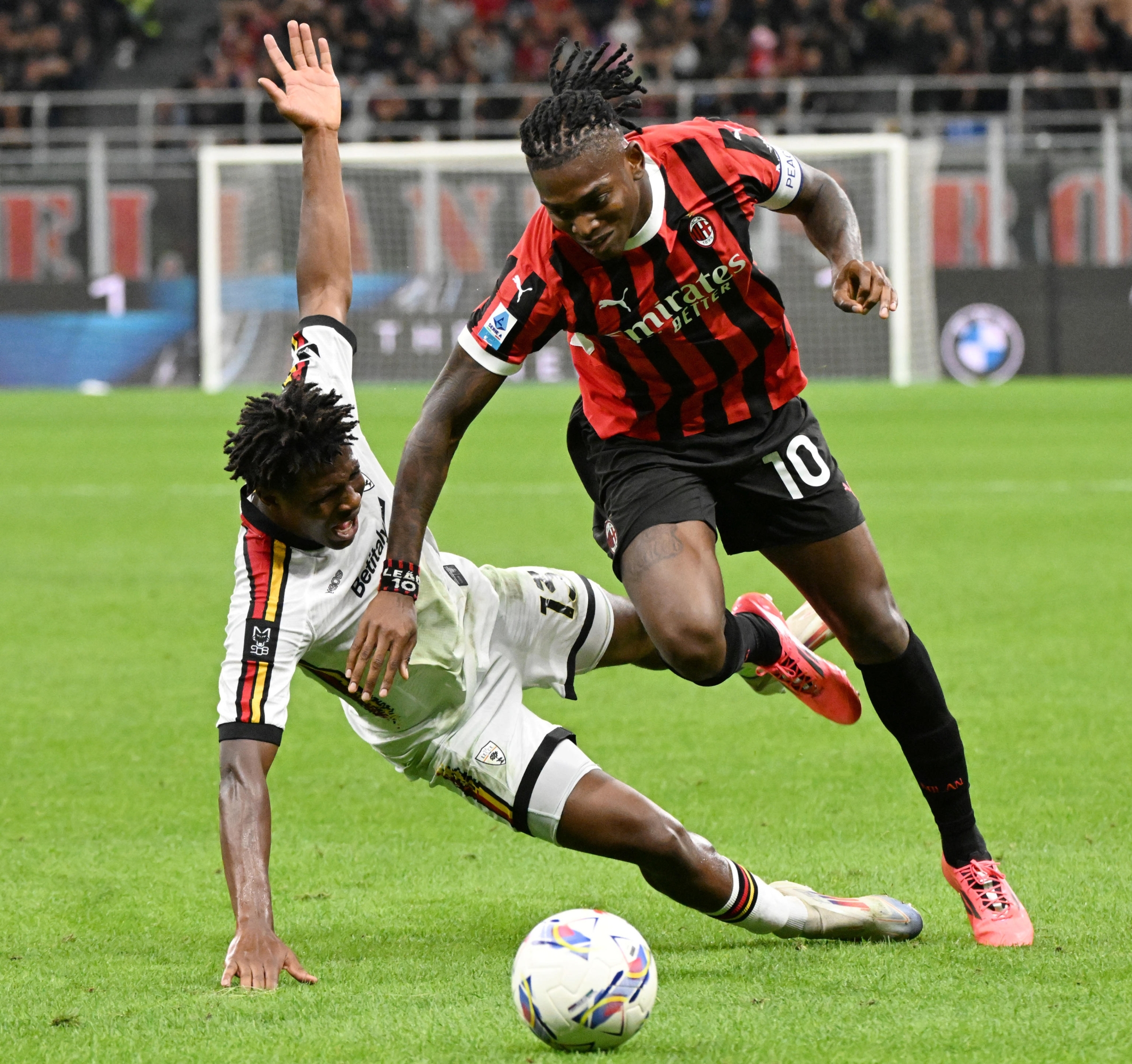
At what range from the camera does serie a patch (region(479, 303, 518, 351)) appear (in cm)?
448

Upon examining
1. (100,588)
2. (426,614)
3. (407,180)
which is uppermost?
(407,180)

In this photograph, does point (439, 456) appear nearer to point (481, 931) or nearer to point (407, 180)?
point (481, 931)

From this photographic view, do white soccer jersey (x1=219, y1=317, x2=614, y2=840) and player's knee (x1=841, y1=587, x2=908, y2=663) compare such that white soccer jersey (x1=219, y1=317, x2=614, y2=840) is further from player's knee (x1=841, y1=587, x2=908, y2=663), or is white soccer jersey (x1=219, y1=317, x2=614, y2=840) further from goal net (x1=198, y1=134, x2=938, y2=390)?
goal net (x1=198, y1=134, x2=938, y2=390)

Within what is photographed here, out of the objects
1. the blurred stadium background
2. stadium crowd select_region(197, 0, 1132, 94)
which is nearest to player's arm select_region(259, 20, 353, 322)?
the blurred stadium background

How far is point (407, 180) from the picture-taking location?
22.1 m

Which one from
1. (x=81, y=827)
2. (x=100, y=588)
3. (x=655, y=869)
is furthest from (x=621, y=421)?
(x=100, y=588)

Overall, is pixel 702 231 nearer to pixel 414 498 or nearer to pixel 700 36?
pixel 414 498

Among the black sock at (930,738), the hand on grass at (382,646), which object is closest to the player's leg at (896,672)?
the black sock at (930,738)

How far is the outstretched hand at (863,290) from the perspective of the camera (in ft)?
14.5

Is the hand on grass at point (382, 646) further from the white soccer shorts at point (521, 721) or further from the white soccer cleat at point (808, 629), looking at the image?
the white soccer cleat at point (808, 629)

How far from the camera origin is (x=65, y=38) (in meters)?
27.7

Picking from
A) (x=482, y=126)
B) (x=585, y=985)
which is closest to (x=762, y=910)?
(x=585, y=985)

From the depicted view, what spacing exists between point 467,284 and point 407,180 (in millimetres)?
1842

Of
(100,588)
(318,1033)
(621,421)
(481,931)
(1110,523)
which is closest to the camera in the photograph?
(318,1033)
